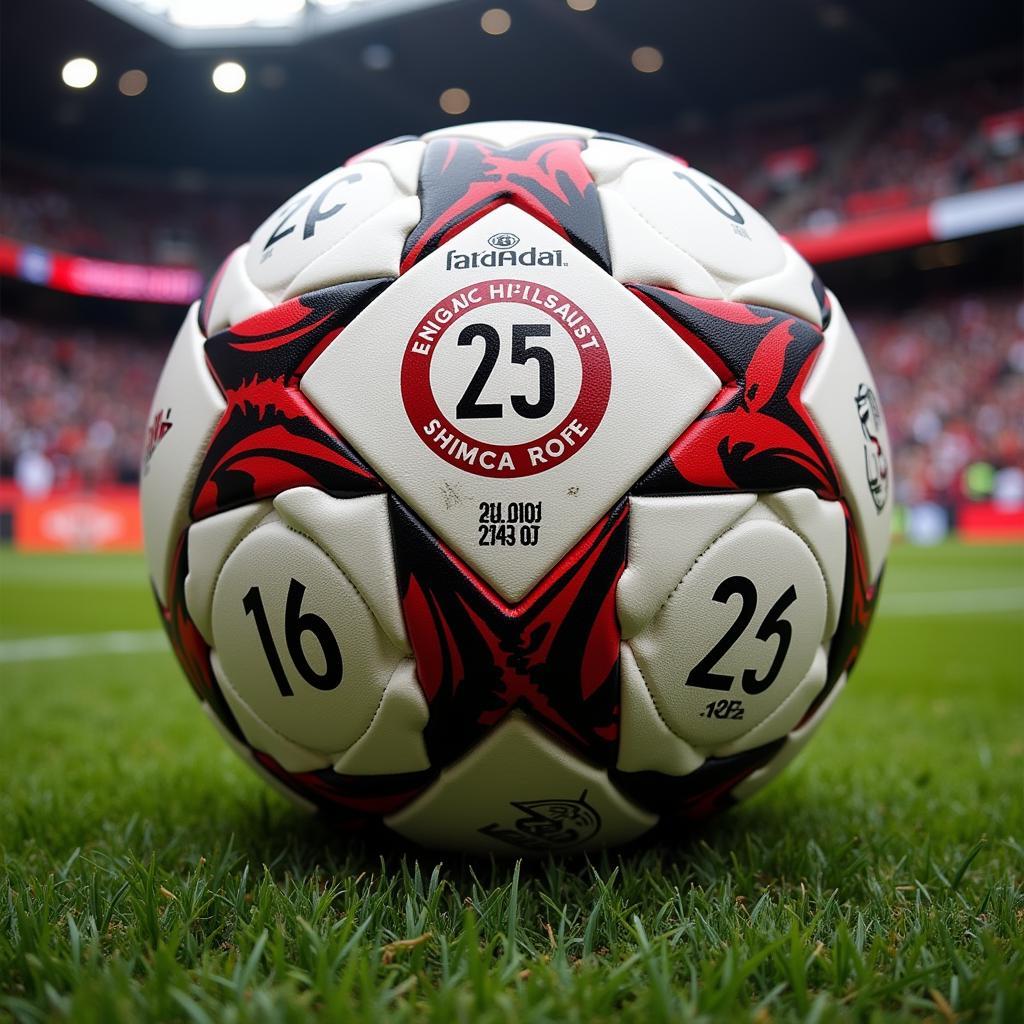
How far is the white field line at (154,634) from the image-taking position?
18.7ft

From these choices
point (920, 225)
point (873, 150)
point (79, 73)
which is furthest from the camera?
point (873, 150)

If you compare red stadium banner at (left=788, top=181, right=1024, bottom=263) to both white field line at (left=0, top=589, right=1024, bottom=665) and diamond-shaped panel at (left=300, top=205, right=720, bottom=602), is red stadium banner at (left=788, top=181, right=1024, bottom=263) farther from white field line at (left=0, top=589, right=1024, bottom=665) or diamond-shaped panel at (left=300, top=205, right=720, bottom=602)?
diamond-shaped panel at (left=300, top=205, right=720, bottom=602)

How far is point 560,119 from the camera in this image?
2742 cm

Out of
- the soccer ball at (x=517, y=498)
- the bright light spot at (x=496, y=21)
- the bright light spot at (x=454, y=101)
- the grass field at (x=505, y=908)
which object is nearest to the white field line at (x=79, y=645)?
the grass field at (x=505, y=908)

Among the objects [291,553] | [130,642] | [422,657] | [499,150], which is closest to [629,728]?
[422,657]

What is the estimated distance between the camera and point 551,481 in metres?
1.54

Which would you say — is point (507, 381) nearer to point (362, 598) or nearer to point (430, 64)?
point (362, 598)

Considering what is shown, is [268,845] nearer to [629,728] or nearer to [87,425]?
[629,728]

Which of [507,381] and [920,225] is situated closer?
[507,381]

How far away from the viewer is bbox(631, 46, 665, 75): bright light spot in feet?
80.3

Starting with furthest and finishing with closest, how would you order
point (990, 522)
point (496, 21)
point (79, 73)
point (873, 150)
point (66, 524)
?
point (873, 150)
point (79, 73)
point (496, 21)
point (990, 522)
point (66, 524)

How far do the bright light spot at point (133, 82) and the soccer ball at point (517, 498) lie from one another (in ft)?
87.2

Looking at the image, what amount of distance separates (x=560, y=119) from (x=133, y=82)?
35.7 feet

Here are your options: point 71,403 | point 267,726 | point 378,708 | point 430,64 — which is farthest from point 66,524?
point 378,708
